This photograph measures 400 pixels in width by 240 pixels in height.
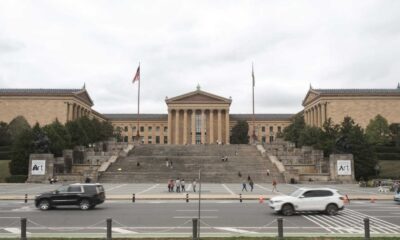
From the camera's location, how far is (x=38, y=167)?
5950cm

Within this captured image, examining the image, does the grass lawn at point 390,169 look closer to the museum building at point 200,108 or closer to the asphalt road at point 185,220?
the asphalt road at point 185,220

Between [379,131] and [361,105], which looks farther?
[361,105]

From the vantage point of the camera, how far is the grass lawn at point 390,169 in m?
64.9

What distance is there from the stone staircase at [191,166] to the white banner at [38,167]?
755 cm

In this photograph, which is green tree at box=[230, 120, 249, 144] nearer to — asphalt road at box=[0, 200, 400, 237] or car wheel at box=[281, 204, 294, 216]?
asphalt road at box=[0, 200, 400, 237]

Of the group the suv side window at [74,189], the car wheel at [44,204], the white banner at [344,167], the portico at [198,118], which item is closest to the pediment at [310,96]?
the portico at [198,118]

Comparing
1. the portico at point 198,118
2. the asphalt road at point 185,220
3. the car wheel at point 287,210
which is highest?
the portico at point 198,118

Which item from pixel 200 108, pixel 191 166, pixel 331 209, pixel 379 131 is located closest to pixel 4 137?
pixel 191 166

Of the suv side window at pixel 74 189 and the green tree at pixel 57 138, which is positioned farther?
the green tree at pixel 57 138

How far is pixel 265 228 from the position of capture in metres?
20.2

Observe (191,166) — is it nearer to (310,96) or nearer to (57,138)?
(57,138)

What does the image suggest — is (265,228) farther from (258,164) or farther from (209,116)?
(209,116)

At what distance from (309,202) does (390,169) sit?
4922cm

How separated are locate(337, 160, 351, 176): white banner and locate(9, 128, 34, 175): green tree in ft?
136
